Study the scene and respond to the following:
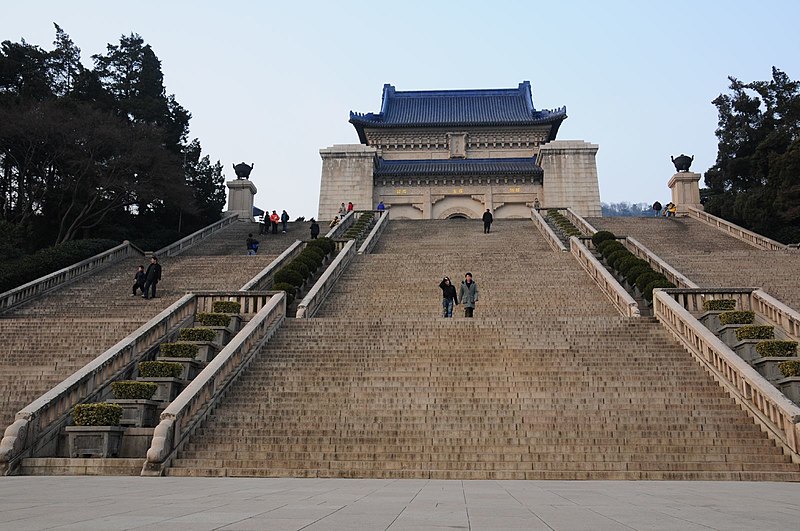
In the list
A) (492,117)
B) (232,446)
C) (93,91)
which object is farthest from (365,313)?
(492,117)

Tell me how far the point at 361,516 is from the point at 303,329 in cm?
1200

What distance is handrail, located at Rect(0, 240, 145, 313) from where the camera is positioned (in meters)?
21.9

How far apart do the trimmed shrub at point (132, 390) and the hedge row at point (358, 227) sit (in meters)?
19.0

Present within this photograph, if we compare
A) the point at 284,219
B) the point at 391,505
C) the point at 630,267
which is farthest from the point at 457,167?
the point at 391,505

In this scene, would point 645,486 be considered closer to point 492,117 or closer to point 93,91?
point 93,91

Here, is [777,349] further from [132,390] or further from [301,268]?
[301,268]

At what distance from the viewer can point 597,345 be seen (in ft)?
50.7

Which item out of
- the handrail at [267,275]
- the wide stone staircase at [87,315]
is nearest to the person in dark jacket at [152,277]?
the wide stone staircase at [87,315]

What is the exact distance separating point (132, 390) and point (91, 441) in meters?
1.33

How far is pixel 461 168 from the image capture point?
54.0 m

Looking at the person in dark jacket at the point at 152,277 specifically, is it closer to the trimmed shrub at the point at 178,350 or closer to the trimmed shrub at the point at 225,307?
the trimmed shrub at the point at 225,307

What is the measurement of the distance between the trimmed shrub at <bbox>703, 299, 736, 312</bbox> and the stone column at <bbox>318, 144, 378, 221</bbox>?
36977 millimetres

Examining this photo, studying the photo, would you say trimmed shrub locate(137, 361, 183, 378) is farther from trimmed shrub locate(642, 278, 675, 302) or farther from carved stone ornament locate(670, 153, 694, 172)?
carved stone ornament locate(670, 153, 694, 172)

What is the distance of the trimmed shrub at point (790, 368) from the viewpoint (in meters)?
12.6
